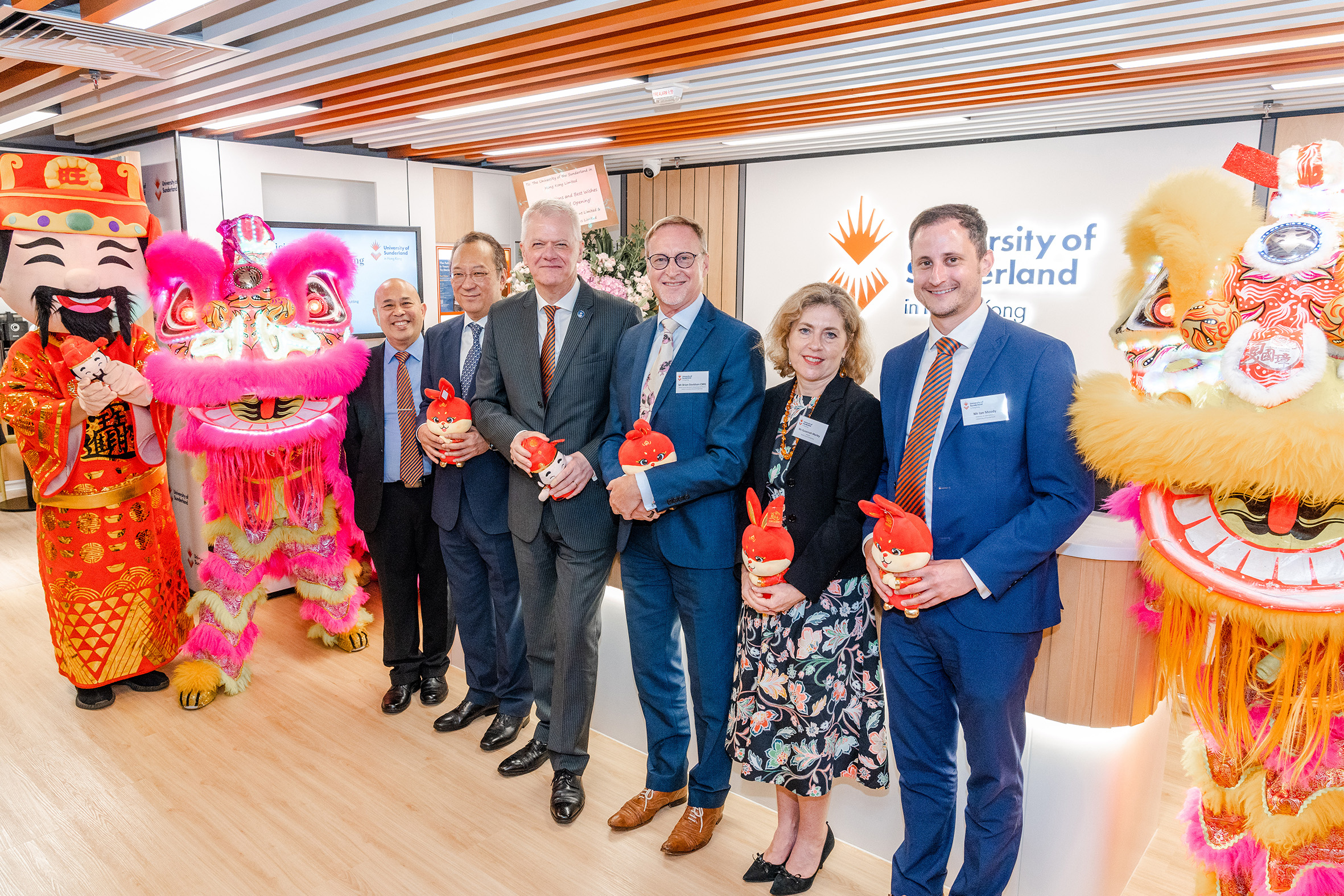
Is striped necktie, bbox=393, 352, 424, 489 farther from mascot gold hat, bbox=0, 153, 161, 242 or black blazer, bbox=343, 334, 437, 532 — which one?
mascot gold hat, bbox=0, 153, 161, 242

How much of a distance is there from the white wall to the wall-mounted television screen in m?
2.94

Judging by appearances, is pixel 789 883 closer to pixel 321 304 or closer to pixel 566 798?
pixel 566 798

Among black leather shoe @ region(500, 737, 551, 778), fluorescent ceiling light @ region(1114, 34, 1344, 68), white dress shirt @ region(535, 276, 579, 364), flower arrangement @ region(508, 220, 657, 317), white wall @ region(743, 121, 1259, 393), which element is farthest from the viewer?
white wall @ region(743, 121, 1259, 393)

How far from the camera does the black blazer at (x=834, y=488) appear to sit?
2047 mm

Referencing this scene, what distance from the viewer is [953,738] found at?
2.03 meters

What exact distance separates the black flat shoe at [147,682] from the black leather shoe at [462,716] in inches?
50.8

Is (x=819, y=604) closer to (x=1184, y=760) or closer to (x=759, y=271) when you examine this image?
(x=1184, y=760)

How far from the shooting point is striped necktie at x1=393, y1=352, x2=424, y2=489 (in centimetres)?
315

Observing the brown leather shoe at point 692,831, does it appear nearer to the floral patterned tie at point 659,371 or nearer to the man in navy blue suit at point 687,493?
the man in navy blue suit at point 687,493

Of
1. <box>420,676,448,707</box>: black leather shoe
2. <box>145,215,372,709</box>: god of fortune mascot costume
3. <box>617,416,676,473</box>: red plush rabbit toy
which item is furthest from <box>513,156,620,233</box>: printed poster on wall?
<box>420,676,448,707</box>: black leather shoe

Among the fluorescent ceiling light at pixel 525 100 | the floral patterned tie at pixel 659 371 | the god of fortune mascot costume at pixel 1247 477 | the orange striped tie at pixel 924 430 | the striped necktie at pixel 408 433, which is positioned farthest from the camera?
the fluorescent ceiling light at pixel 525 100

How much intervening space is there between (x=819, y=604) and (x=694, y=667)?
0.47 metres

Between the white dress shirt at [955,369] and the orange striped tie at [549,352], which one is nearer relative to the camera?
the white dress shirt at [955,369]

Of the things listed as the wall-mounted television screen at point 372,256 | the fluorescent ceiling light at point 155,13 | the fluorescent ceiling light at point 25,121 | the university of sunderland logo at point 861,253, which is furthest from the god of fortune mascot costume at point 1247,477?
the fluorescent ceiling light at point 25,121
